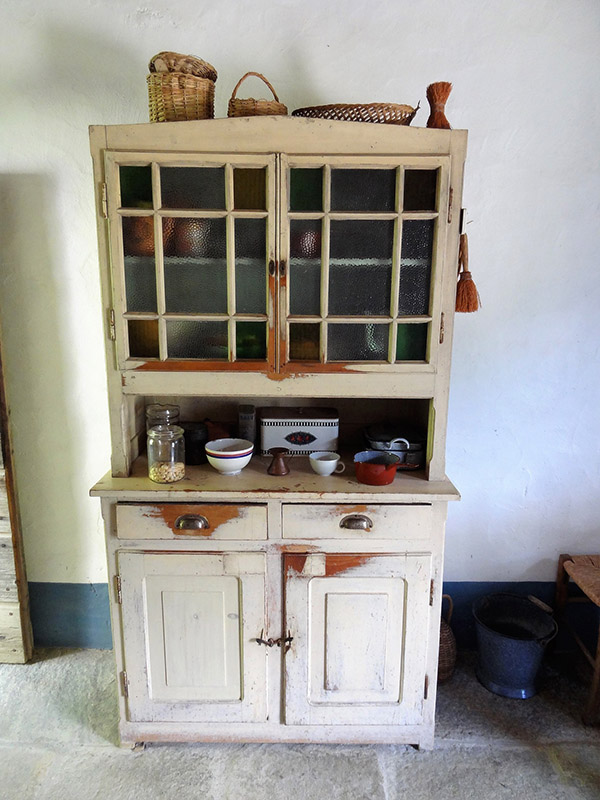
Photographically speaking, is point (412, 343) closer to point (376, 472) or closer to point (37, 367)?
point (376, 472)

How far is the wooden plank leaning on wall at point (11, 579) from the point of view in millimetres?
2166

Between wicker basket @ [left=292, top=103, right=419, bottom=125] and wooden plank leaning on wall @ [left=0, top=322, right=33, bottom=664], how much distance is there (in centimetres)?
166

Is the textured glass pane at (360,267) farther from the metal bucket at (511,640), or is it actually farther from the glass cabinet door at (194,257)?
the metal bucket at (511,640)

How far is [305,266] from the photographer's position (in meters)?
1.68

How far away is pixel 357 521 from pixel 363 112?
1270mm

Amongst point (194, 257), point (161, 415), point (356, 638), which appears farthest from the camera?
point (161, 415)

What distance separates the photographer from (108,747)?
74.0 inches

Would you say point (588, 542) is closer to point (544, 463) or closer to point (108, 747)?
point (544, 463)

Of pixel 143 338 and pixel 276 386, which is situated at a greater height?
pixel 143 338

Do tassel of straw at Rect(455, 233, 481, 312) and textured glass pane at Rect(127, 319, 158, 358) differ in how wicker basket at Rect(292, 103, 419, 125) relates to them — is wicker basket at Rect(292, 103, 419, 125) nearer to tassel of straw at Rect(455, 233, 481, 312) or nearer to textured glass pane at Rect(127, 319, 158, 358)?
tassel of straw at Rect(455, 233, 481, 312)

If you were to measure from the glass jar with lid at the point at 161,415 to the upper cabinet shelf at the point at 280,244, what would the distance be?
268 millimetres

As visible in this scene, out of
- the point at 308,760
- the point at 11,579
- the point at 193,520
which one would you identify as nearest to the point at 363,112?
the point at 193,520

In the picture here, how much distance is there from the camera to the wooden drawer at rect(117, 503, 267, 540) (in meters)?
1.70

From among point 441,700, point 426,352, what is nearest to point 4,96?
point 426,352
